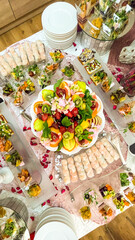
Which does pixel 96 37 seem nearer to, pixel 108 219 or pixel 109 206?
pixel 109 206

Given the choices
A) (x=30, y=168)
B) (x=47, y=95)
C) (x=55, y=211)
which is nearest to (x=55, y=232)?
(x=55, y=211)

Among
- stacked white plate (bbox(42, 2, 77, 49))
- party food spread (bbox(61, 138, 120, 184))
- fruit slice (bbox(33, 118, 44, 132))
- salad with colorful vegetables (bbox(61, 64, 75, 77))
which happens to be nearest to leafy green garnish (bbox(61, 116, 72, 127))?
fruit slice (bbox(33, 118, 44, 132))

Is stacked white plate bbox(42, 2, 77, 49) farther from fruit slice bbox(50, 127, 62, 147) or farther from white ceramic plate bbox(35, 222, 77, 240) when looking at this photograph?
white ceramic plate bbox(35, 222, 77, 240)

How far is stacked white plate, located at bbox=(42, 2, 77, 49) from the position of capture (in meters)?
2.30

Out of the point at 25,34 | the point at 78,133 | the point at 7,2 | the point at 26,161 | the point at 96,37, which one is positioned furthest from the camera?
the point at 25,34

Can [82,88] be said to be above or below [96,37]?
below

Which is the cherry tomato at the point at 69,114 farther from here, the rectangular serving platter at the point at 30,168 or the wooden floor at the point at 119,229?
the wooden floor at the point at 119,229

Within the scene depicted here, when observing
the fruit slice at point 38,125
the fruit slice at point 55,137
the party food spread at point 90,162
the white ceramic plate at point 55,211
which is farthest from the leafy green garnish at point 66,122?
the white ceramic plate at point 55,211

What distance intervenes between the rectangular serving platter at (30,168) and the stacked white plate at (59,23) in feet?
3.48

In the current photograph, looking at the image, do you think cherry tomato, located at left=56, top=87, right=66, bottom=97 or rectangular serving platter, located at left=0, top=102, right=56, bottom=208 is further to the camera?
rectangular serving platter, located at left=0, top=102, right=56, bottom=208

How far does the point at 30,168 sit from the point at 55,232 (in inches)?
28.1

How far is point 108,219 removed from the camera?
2271 mm

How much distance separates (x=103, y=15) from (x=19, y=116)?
65.7 inches

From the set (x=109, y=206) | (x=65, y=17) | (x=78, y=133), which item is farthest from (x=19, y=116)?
(x=109, y=206)
